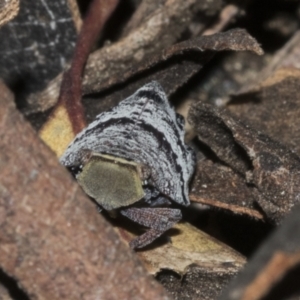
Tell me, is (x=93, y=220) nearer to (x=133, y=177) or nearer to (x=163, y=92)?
(x=133, y=177)

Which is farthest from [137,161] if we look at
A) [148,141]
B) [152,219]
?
[152,219]

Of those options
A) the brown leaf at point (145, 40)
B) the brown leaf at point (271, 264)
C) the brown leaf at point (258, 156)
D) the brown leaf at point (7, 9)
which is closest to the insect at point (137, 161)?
the brown leaf at point (258, 156)

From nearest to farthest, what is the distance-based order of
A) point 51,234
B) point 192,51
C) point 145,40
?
point 51,234, point 192,51, point 145,40

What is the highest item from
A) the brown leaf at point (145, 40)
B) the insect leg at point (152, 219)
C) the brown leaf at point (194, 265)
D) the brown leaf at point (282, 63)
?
the brown leaf at point (145, 40)

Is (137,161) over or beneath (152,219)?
over

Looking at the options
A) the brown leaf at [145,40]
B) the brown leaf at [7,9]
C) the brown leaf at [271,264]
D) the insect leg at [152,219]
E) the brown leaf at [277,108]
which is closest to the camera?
the brown leaf at [271,264]

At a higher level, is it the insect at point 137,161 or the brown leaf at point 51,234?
the brown leaf at point 51,234

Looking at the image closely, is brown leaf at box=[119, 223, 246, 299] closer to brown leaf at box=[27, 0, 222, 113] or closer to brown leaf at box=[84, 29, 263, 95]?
brown leaf at box=[84, 29, 263, 95]

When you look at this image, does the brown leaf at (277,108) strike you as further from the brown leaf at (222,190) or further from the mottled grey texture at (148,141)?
the mottled grey texture at (148,141)

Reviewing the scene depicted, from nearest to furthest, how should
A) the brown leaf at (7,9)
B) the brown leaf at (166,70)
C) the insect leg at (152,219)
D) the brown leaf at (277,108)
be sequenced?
the brown leaf at (7,9), the insect leg at (152,219), the brown leaf at (166,70), the brown leaf at (277,108)

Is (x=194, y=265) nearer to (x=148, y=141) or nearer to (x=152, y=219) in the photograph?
(x=152, y=219)
